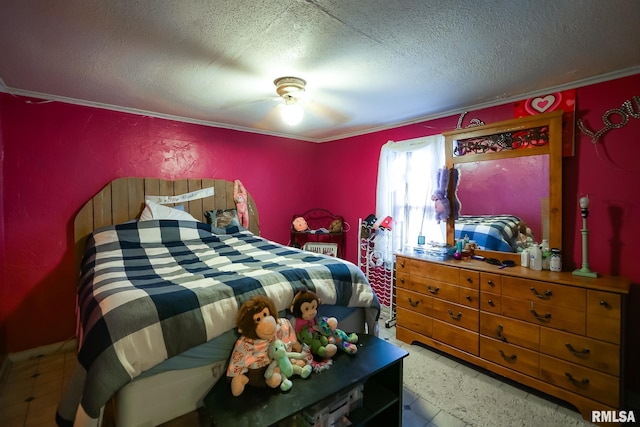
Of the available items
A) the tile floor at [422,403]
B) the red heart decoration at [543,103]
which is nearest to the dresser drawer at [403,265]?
the tile floor at [422,403]

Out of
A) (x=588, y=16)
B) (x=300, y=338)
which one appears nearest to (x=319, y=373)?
(x=300, y=338)

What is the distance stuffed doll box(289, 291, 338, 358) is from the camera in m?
1.68

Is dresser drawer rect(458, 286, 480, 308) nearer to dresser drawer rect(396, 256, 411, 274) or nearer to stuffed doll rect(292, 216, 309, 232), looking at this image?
dresser drawer rect(396, 256, 411, 274)

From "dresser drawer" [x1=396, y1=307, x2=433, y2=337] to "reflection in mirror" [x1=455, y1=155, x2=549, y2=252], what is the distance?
836mm

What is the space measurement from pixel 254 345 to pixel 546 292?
1.95 metres

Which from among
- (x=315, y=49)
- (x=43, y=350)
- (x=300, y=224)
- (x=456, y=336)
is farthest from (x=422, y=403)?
(x=43, y=350)

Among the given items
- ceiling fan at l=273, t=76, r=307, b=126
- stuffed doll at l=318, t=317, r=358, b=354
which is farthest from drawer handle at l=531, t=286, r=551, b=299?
ceiling fan at l=273, t=76, r=307, b=126

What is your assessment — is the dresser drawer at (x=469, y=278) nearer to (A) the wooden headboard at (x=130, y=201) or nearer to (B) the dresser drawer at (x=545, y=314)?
(B) the dresser drawer at (x=545, y=314)

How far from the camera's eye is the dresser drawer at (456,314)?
2445 mm

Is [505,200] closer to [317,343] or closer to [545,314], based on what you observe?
[545,314]

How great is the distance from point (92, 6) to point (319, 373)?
2.03 meters

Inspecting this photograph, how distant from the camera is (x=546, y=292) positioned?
209 centimetres

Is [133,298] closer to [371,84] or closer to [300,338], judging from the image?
[300,338]

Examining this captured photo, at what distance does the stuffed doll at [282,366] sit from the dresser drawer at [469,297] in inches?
60.9
